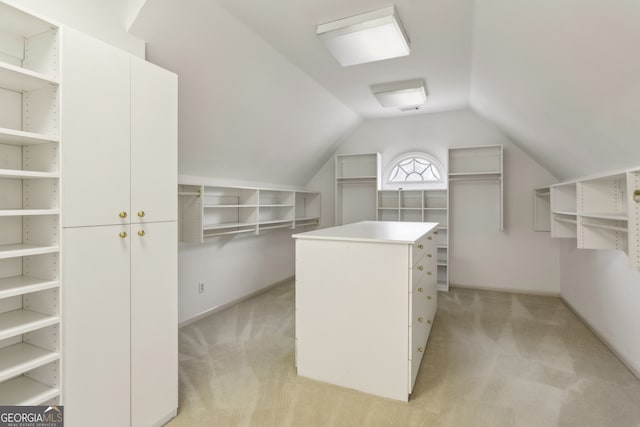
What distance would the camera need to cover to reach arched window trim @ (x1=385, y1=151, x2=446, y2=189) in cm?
514

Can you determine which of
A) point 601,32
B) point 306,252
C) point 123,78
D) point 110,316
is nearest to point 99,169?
point 123,78

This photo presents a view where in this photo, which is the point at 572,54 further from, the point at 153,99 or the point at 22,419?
the point at 22,419

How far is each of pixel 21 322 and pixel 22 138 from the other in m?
0.77

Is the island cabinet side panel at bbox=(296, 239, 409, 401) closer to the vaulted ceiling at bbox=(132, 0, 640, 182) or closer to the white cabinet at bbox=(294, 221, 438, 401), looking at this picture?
the white cabinet at bbox=(294, 221, 438, 401)

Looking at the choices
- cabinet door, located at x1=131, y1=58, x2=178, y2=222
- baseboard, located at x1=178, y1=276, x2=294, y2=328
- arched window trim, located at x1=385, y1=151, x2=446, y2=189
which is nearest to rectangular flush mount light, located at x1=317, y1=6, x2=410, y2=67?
cabinet door, located at x1=131, y1=58, x2=178, y2=222

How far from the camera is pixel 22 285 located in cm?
140

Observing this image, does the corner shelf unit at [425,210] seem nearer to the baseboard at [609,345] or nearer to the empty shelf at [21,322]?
the baseboard at [609,345]

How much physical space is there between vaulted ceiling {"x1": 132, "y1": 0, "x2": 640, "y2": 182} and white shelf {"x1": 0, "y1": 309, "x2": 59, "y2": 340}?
1690 mm

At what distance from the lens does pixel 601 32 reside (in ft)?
5.20

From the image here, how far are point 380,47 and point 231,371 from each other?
2.73 m

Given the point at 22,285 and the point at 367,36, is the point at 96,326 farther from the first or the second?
the point at 367,36

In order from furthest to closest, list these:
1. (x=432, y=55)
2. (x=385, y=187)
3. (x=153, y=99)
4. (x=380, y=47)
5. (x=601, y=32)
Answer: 1. (x=385, y=187)
2. (x=432, y=55)
3. (x=380, y=47)
4. (x=153, y=99)
5. (x=601, y=32)

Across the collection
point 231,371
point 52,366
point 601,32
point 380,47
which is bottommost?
point 231,371

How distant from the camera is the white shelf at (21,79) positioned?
4.28ft
